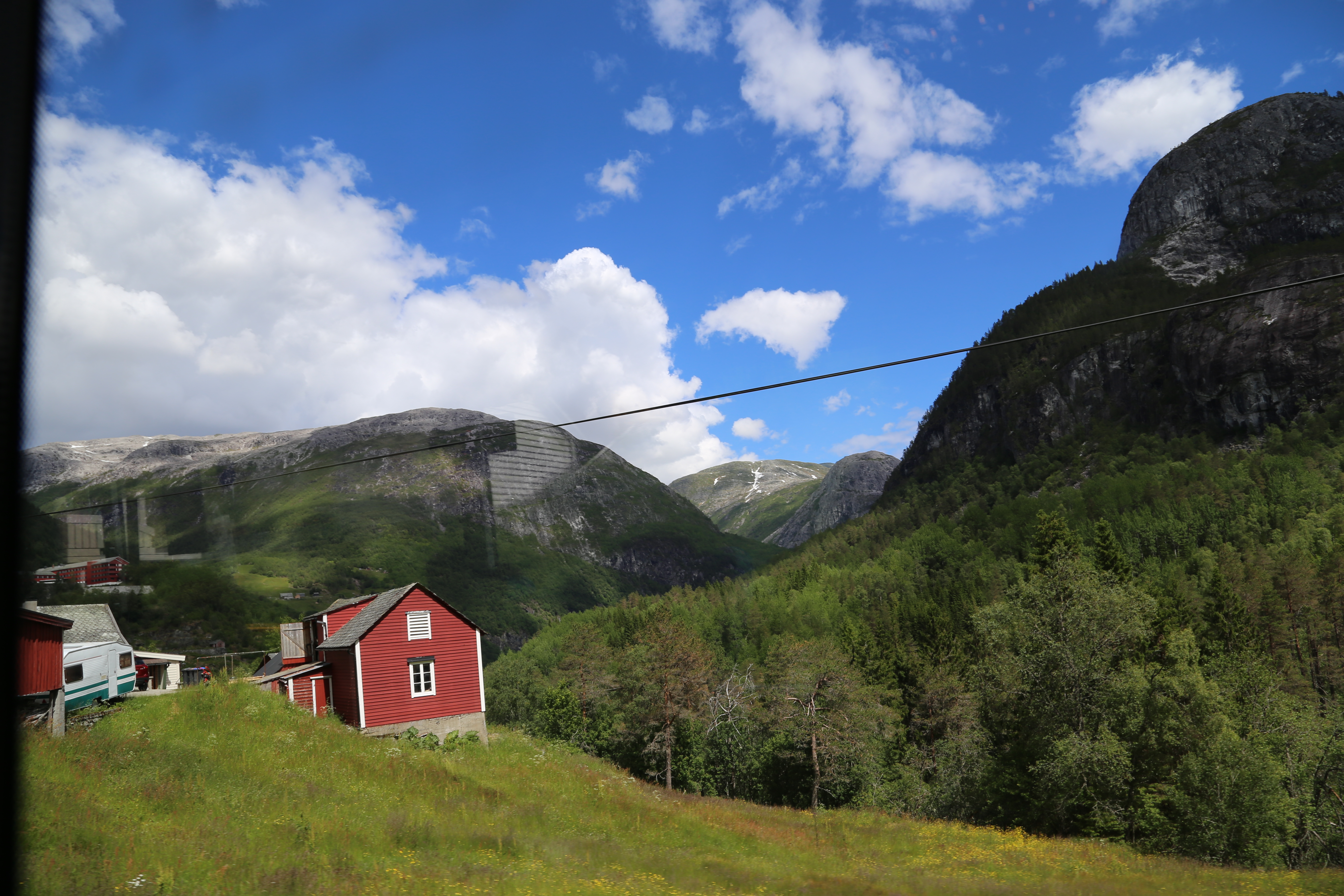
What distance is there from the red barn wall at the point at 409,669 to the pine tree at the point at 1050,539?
41.6 m

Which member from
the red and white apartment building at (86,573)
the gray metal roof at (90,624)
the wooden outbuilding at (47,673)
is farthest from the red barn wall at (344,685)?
the red and white apartment building at (86,573)

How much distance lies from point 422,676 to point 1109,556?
4829cm

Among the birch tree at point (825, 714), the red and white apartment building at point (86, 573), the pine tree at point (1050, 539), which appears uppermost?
the red and white apartment building at point (86, 573)

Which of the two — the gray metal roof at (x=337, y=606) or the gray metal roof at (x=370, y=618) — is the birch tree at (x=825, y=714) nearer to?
the gray metal roof at (x=370, y=618)

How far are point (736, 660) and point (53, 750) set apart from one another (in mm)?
69158

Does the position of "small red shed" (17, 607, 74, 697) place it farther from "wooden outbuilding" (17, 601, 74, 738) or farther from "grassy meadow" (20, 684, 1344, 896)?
"grassy meadow" (20, 684, 1344, 896)

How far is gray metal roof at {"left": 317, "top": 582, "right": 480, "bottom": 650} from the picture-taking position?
27.1m

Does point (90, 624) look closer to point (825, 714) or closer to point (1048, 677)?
point (825, 714)

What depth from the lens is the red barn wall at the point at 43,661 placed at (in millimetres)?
11984

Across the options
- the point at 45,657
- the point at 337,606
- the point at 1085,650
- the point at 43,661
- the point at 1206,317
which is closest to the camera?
the point at 43,661

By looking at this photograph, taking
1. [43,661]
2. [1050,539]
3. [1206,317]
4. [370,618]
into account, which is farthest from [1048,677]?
[1206,317]

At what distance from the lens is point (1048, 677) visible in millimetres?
28500

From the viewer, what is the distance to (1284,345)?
111188 mm

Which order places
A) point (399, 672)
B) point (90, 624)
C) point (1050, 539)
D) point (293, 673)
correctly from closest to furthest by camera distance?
point (90, 624)
point (399, 672)
point (293, 673)
point (1050, 539)
